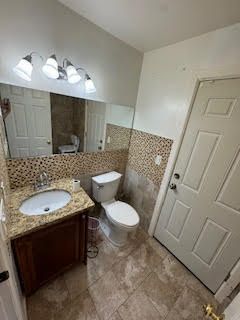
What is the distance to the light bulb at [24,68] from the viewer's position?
1.03 meters

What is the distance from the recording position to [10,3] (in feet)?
3.17

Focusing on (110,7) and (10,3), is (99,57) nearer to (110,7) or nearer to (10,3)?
(110,7)

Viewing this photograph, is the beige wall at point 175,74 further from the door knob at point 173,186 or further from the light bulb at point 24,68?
the light bulb at point 24,68

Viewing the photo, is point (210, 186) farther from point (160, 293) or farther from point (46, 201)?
point (46, 201)

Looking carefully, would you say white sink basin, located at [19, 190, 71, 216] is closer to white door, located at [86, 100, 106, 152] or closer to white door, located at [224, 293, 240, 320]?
white door, located at [86, 100, 106, 152]

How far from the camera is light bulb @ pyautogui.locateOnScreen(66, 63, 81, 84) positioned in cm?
127

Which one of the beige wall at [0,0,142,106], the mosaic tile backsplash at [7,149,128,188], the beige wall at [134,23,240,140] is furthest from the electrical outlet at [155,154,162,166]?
the beige wall at [0,0,142,106]

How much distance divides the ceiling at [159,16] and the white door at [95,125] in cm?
71

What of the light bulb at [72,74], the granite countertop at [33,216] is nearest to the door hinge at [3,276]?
the granite countertop at [33,216]

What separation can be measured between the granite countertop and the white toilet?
1.44 ft

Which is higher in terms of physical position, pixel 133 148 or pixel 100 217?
pixel 133 148

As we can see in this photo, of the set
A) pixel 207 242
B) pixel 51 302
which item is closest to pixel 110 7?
pixel 207 242

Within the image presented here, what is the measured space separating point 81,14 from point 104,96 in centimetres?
68

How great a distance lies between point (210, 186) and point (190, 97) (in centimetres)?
86
